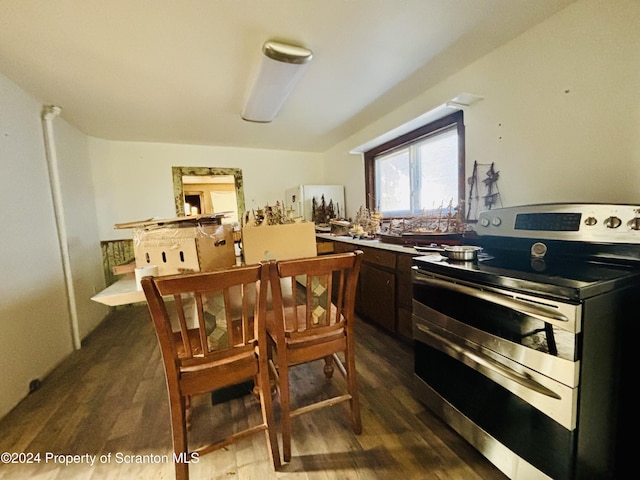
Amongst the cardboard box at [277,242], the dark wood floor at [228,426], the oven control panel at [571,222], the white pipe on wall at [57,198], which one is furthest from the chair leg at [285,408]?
the white pipe on wall at [57,198]

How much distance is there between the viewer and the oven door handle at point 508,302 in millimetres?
901

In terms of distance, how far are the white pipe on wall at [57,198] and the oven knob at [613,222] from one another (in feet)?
12.7

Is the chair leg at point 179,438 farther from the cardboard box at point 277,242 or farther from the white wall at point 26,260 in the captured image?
the white wall at point 26,260

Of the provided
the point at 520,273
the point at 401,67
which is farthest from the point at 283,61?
the point at 520,273

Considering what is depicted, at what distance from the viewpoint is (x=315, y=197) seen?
164 inches

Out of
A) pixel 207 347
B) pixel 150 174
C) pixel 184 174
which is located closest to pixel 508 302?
pixel 207 347

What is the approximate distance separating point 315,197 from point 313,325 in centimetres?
305

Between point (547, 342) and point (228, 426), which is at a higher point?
point (547, 342)

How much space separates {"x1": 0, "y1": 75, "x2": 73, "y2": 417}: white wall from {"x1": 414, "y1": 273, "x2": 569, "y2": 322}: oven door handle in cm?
280

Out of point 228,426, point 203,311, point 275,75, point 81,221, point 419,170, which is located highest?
point 275,75

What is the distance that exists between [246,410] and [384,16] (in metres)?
2.50

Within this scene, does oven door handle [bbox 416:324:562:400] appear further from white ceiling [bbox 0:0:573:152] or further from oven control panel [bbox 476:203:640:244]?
white ceiling [bbox 0:0:573:152]

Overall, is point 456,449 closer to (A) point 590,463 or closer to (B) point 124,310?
(A) point 590,463

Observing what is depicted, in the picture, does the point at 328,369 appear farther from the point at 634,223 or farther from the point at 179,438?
the point at 634,223
